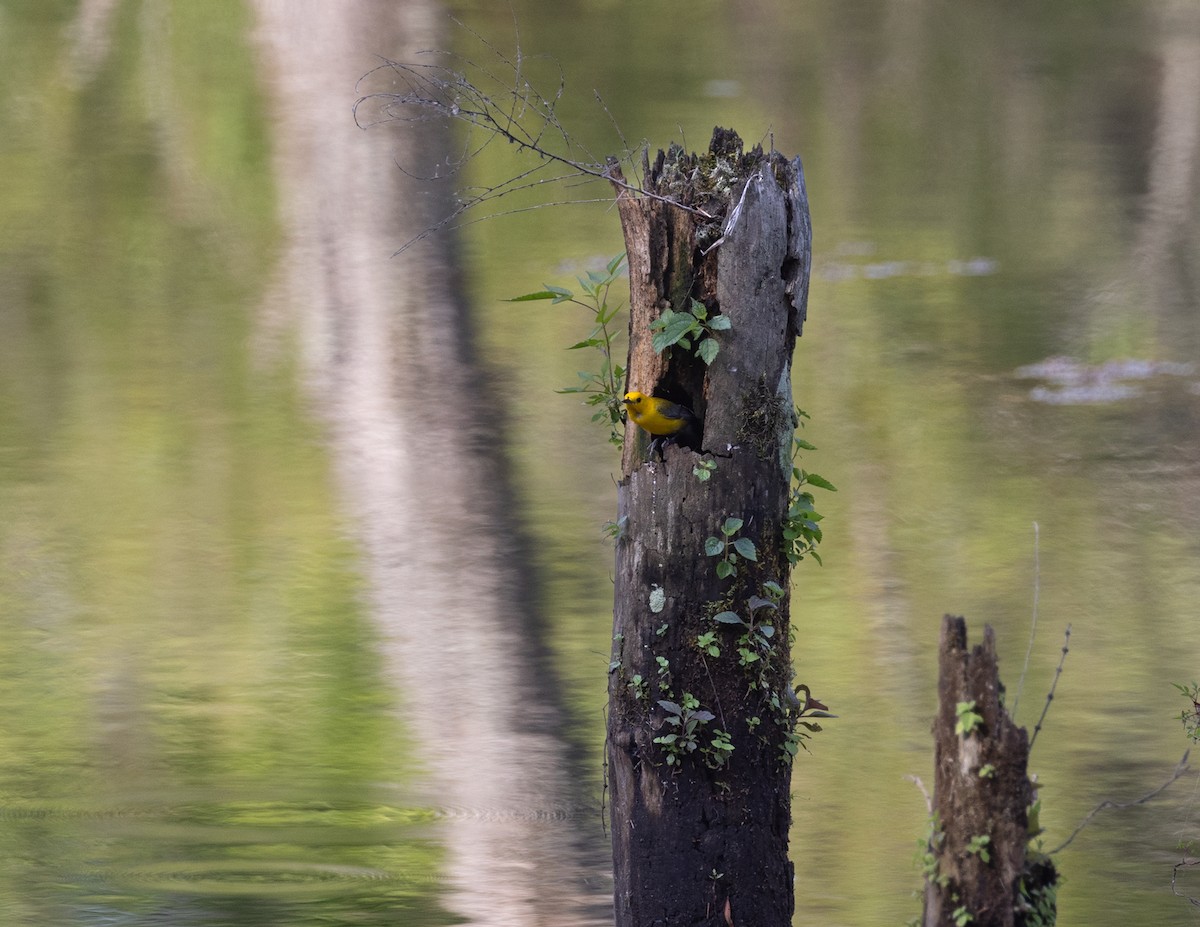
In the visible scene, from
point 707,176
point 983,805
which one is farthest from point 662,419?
point 983,805

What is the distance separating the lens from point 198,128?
46.2 feet

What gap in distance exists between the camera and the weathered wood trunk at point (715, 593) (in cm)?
371

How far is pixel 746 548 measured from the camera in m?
3.67

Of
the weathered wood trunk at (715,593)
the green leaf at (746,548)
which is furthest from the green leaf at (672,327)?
the green leaf at (746,548)

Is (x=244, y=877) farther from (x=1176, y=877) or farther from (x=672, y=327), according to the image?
(x=1176, y=877)

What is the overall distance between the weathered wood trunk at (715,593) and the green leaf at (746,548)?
0.10ft

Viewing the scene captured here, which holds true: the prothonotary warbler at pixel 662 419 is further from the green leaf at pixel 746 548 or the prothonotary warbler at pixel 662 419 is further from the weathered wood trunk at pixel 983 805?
the weathered wood trunk at pixel 983 805

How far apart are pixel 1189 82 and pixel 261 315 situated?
27.4ft

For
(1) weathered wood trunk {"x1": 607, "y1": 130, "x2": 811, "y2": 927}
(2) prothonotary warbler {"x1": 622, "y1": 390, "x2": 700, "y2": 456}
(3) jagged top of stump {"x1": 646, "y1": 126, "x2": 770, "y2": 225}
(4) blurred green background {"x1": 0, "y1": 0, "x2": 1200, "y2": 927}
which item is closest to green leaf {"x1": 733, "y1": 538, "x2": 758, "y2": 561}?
(1) weathered wood trunk {"x1": 607, "y1": 130, "x2": 811, "y2": 927}

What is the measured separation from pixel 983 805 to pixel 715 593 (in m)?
0.80

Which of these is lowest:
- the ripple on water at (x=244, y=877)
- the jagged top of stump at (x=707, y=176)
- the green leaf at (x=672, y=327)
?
the ripple on water at (x=244, y=877)

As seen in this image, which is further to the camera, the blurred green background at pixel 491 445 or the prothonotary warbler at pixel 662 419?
the blurred green background at pixel 491 445

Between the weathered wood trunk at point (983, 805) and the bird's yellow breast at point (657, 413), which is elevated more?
the bird's yellow breast at point (657, 413)

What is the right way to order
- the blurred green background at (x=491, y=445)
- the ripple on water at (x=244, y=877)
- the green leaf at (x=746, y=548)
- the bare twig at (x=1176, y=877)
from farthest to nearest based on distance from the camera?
the blurred green background at (x=491, y=445)
the ripple on water at (x=244, y=877)
the bare twig at (x=1176, y=877)
the green leaf at (x=746, y=548)
